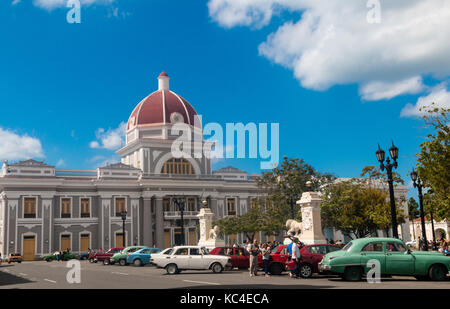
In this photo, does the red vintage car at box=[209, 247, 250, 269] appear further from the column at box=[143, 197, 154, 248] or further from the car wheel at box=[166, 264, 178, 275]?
the column at box=[143, 197, 154, 248]

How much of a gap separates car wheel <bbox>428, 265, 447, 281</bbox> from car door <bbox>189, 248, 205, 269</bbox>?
9.98m

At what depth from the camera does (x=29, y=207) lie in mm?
47719

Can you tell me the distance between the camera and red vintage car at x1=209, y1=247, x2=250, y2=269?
2397 centimetres

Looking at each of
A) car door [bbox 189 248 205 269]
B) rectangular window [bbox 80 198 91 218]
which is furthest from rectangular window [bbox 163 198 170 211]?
car door [bbox 189 248 205 269]

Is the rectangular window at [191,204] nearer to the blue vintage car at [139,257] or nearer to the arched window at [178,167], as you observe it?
the arched window at [178,167]

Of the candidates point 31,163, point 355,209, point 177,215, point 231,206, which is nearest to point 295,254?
point 355,209

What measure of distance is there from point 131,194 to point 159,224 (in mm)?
4706

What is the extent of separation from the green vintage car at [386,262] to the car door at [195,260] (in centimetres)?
742

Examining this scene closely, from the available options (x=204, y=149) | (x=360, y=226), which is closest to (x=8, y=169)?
(x=204, y=149)

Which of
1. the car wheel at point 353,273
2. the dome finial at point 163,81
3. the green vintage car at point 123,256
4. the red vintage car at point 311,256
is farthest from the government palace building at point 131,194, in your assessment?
the car wheel at point 353,273

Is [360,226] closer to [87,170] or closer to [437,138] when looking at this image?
[437,138]

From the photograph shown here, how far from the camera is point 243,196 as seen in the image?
191 feet

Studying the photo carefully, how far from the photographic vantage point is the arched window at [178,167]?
55.1 meters
